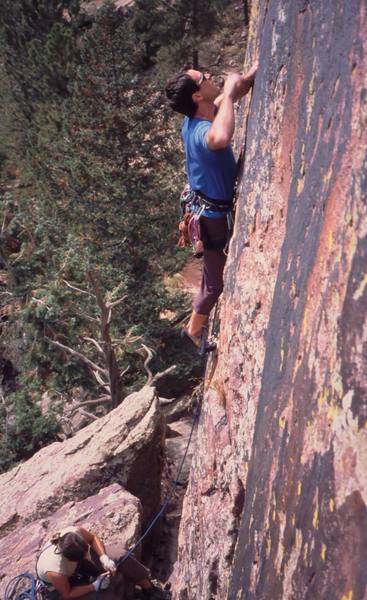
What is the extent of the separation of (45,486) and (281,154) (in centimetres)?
582

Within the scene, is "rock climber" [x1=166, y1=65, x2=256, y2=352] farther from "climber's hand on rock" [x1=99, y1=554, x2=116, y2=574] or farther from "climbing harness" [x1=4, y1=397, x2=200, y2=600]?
"climber's hand on rock" [x1=99, y1=554, x2=116, y2=574]

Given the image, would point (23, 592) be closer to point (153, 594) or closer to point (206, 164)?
point (153, 594)

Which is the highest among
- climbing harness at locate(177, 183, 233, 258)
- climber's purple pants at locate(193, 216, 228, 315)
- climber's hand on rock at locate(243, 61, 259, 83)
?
climber's hand on rock at locate(243, 61, 259, 83)

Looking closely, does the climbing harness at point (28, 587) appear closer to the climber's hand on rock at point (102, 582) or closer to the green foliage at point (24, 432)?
the climber's hand on rock at point (102, 582)

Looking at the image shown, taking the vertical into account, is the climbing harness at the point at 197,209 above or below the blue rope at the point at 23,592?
above

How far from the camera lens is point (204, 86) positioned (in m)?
4.14

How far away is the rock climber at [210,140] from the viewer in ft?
12.7

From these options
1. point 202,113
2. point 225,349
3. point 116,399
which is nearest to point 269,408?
point 225,349

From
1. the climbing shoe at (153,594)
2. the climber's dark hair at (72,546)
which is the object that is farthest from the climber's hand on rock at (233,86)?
the climbing shoe at (153,594)

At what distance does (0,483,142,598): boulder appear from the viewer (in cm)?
626

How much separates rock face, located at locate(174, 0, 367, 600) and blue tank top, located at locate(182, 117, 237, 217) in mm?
192

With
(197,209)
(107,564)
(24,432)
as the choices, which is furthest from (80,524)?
(24,432)

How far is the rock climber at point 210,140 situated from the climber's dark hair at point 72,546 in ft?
10.0

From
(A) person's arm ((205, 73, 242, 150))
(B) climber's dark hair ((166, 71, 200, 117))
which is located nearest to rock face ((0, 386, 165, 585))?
(A) person's arm ((205, 73, 242, 150))
